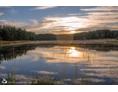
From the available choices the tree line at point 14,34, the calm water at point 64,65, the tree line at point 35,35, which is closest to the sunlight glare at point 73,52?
the calm water at point 64,65

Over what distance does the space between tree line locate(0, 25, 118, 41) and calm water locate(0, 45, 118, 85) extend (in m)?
0.23

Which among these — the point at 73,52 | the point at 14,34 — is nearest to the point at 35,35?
the point at 14,34

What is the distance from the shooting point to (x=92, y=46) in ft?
22.1

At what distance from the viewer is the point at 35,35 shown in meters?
6.73

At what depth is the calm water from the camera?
6.48m

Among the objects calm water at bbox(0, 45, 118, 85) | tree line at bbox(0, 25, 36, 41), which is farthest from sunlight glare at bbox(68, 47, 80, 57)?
tree line at bbox(0, 25, 36, 41)

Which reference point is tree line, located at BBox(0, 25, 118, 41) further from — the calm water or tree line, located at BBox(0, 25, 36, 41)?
the calm water

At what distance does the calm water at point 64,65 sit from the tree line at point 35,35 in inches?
9.2

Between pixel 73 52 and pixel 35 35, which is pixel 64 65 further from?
pixel 35 35

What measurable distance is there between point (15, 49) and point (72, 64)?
3.63 feet

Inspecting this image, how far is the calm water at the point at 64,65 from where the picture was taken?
21.2 feet

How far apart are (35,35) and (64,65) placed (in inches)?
31.3

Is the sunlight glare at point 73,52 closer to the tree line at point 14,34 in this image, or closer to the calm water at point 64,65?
the calm water at point 64,65
